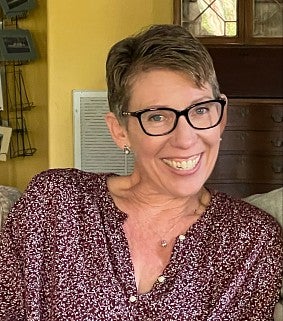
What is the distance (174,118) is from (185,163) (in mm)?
88

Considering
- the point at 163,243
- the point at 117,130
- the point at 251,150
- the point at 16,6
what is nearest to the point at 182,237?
the point at 163,243

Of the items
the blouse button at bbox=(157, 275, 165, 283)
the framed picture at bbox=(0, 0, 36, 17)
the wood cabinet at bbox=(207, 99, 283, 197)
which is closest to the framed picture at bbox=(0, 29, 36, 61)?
the framed picture at bbox=(0, 0, 36, 17)

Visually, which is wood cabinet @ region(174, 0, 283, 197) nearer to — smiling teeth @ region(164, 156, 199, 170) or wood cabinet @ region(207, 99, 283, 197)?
wood cabinet @ region(207, 99, 283, 197)

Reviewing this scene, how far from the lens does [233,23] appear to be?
2.81 meters

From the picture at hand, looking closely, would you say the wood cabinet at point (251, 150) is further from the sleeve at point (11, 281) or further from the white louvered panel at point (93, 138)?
the sleeve at point (11, 281)

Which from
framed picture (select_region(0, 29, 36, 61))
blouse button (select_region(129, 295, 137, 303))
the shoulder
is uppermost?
framed picture (select_region(0, 29, 36, 61))

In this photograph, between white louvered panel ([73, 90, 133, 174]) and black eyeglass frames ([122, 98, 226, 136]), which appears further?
white louvered panel ([73, 90, 133, 174])

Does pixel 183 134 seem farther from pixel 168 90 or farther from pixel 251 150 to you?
pixel 251 150

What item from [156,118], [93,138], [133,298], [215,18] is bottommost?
[133,298]

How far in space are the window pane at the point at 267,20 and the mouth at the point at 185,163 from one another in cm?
151

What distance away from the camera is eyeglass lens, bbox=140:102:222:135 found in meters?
1.39

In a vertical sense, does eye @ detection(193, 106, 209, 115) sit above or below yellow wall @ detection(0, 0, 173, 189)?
below

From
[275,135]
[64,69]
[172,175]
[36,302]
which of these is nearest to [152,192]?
[172,175]

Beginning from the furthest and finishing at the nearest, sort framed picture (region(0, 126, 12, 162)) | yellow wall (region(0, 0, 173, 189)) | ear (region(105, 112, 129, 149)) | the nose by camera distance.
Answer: framed picture (region(0, 126, 12, 162))
yellow wall (region(0, 0, 173, 189))
ear (region(105, 112, 129, 149))
the nose
